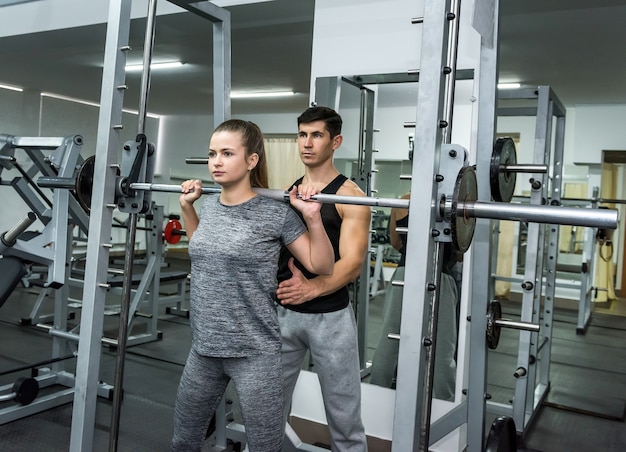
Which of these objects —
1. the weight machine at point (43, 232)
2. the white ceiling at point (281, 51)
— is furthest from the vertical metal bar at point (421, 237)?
the white ceiling at point (281, 51)

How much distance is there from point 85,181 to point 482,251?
49.8 inches

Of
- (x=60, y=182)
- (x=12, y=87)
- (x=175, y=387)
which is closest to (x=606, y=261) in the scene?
(x=175, y=387)

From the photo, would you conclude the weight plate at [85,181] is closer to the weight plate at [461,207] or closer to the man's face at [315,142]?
the man's face at [315,142]

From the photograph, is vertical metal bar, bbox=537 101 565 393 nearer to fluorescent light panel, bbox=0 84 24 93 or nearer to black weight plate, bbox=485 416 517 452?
black weight plate, bbox=485 416 517 452

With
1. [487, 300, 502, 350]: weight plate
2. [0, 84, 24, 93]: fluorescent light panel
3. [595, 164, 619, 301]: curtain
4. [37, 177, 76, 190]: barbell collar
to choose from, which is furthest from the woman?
[0, 84, 24, 93]: fluorescent light panel

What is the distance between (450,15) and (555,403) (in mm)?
2956

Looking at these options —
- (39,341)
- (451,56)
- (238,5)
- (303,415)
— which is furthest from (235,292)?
(39,341)

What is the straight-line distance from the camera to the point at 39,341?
4.20 metres

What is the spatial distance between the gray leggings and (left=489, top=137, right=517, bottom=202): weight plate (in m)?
0.77

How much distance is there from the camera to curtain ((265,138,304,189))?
175 inches

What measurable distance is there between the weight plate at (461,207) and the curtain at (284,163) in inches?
115

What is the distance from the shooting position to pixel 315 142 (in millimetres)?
1812

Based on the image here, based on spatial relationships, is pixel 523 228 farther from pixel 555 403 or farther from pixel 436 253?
pixel 436 253

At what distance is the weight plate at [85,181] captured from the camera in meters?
1.82
